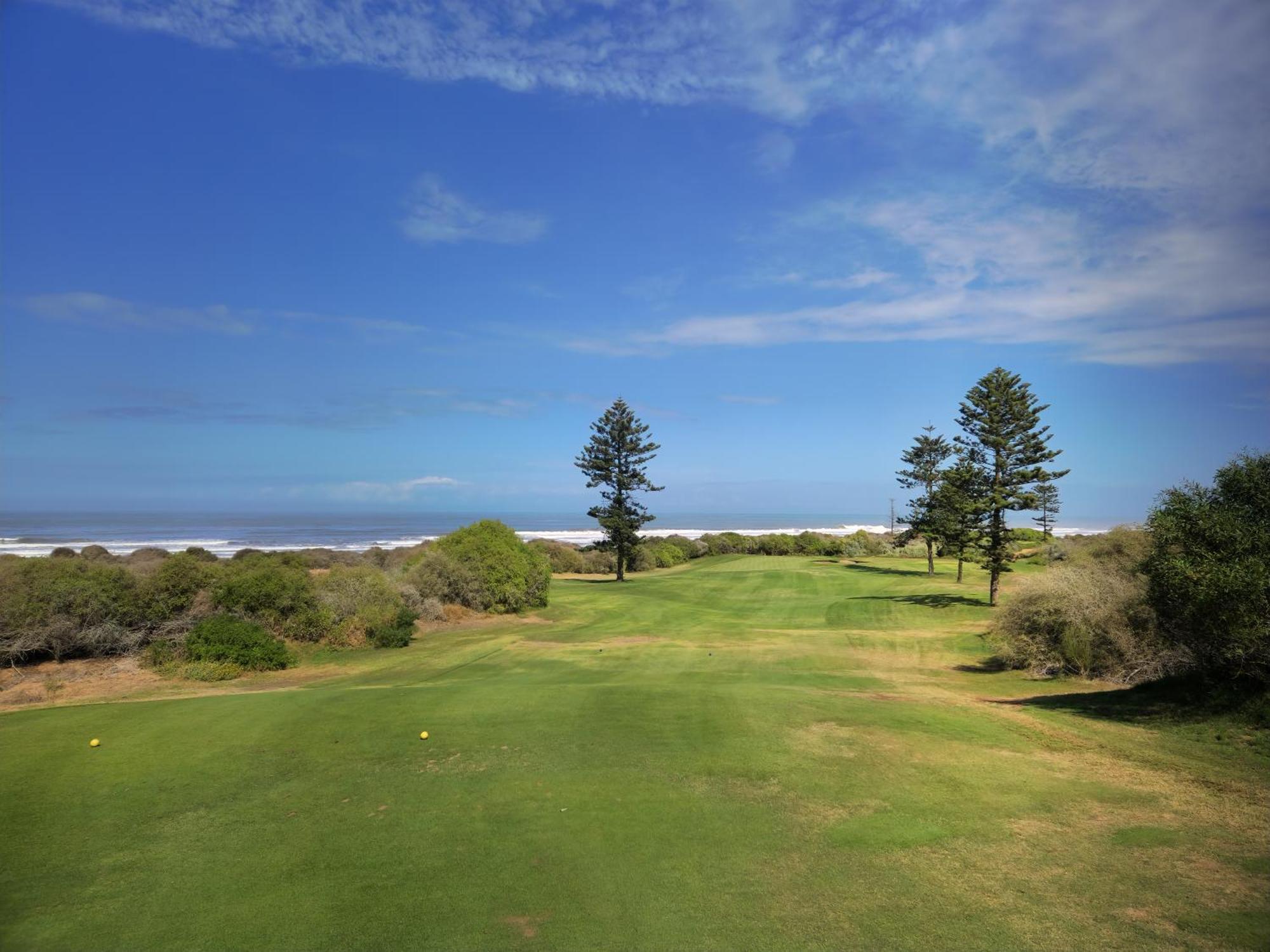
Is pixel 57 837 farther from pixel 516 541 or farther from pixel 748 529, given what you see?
pixel 748 529

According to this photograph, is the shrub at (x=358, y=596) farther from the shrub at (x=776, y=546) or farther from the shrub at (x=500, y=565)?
the shrub at (x=776, y=546)

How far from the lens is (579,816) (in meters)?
6.32

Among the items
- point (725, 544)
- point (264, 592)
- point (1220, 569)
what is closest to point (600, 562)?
point (725, 544)

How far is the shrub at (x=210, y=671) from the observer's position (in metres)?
14.5

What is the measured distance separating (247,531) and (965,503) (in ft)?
258

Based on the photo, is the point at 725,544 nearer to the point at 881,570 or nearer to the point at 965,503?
the point at 881,570

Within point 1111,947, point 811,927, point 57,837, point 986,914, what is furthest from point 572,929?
point 57,837

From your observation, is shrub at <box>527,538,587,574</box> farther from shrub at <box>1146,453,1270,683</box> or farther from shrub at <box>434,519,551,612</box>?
shrub at <box>1146,453,1270,683</box>

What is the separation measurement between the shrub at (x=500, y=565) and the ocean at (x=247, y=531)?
21233 mm

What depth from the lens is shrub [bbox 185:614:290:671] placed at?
15164 millimetres

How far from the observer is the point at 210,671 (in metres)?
14.6

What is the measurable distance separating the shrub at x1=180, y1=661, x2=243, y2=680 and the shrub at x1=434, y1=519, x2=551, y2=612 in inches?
349

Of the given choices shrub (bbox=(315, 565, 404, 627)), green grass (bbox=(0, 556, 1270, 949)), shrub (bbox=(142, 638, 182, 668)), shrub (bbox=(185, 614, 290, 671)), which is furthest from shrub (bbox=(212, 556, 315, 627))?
green grass (bbox=(0, 556, 1270, 949))

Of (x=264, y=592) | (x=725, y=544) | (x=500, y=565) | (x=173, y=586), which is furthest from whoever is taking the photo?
(x=725, y=544)
